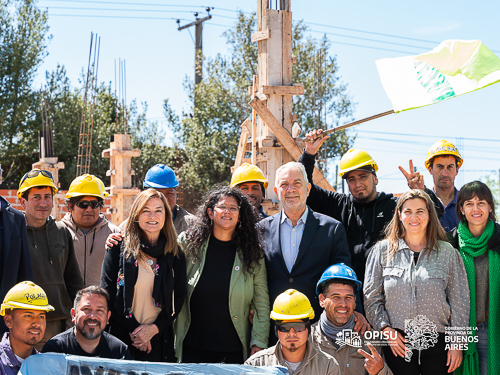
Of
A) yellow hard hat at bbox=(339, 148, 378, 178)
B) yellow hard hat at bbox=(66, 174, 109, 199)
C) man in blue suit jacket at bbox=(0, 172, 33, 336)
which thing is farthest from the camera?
yellow hard hat at bbox=(66, 174, 109, 199)

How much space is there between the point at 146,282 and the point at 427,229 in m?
2.11

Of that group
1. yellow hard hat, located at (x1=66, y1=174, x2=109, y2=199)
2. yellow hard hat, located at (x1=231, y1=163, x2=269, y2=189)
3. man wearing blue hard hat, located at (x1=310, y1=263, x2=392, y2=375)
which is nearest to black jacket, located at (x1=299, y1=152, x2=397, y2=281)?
man wearing blue hard hat, located at (x1=310, y1=263, x2=392, y2=375)

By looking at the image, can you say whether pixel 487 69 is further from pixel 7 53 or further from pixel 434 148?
pixel 7 53

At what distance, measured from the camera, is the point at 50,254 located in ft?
18.6

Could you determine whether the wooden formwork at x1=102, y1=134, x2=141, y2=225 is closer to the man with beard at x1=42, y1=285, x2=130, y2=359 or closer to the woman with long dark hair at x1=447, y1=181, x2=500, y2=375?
the man with beard at x1=42, y1=285, x2=130, y2=359

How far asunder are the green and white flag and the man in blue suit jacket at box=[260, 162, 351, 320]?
4.61 feet

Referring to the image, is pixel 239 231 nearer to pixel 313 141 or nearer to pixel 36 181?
pixel 313 141

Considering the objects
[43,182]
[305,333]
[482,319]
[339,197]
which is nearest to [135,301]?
[305,333]

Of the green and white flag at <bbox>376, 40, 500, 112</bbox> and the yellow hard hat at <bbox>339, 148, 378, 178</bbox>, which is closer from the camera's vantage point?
the yellow hard hat at <bbox>339, 148, 378, 178</bbox>

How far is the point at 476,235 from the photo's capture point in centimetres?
493

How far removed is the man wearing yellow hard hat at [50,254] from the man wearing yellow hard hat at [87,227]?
20cm

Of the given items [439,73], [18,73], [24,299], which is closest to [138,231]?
[24,299]

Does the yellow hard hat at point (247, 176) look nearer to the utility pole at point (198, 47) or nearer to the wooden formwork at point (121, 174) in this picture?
the wooden formwork at point (121, 174)

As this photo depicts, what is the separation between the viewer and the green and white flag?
225 inches
